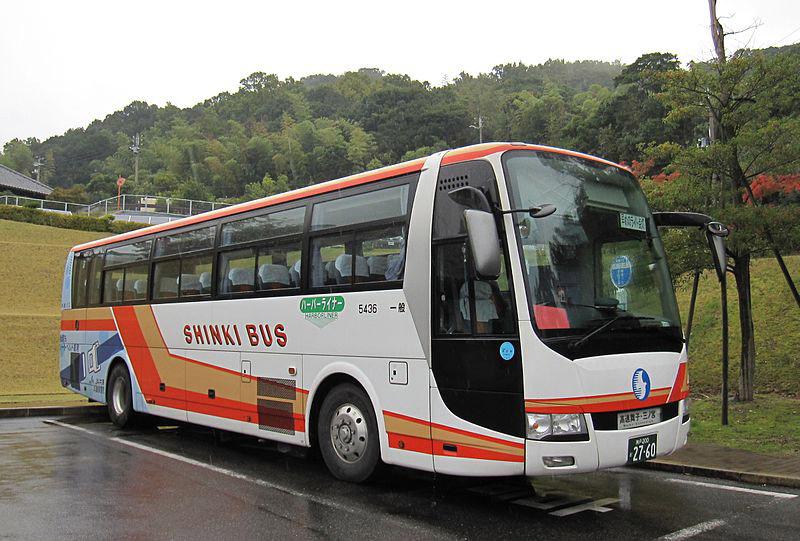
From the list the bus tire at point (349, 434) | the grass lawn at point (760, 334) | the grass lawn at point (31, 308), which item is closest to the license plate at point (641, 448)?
the bus tire at point (349, 434)

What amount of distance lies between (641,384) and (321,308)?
3397 mm

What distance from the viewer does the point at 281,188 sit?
8838 centimetres

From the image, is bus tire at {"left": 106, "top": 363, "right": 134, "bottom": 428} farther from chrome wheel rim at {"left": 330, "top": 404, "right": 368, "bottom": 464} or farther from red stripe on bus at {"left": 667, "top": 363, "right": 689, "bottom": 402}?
red stripe on bus at {"left": 667, "top": 363, "right": 689, "bottom": 402}

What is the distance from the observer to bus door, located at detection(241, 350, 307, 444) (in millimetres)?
7898

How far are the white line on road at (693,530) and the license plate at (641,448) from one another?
2.03 feet

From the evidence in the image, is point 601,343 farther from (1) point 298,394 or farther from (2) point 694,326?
(2) point 694,326

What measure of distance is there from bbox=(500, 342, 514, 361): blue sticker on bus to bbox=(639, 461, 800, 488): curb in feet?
11.1

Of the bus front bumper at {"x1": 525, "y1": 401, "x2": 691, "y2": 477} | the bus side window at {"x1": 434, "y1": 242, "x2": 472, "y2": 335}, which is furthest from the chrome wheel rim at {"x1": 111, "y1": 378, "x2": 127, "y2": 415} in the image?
the bus front bumper at {"x1": 525, "y1": 401, "x2": 691, "y2": 477}

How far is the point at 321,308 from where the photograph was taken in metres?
7.64

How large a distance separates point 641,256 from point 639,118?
45.1 metres

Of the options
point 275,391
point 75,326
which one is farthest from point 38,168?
point 275,391

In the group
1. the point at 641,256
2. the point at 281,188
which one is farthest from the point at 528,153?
the point at 281,188

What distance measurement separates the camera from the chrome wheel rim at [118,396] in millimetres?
11867

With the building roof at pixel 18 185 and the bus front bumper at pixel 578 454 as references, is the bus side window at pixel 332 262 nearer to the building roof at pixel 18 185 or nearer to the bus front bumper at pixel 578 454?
the bus front bumper at pixel 578 454
